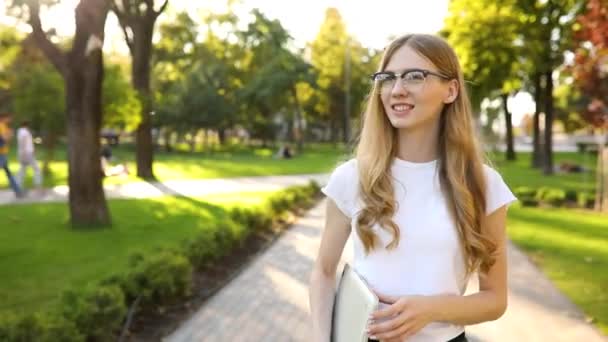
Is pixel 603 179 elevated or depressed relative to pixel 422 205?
depressed

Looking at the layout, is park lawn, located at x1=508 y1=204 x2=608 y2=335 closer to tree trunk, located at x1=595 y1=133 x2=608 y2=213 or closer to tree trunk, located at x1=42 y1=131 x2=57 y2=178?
tree trunk, located at x1=595 y1=133 x2=608 y2=213

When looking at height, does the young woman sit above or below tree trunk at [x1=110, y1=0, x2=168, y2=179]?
below

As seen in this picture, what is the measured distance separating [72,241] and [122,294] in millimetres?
4963

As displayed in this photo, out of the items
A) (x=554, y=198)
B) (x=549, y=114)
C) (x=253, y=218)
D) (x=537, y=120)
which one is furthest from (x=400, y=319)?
(x=537, y=120)

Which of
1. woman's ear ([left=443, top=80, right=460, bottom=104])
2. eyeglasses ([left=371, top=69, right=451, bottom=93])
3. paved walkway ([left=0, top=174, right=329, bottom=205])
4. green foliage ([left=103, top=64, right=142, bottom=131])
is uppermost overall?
green foliage ([left=103, top=64, right=142, bottom=131])

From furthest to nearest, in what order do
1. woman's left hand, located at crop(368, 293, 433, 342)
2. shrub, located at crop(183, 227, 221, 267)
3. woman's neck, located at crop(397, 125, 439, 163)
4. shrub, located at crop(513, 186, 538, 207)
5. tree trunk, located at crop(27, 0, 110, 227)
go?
1. shrub, located at crop(513, 186, 538, 207)
2. tree trunk, located at crop(27, 0, 110, 227)
3. shrub, located at crop(183, 227, 221, 267)
4. woman's neck, located at crop(397, 125, 439, 163)
5. woman's left hand, located at crop(368, 293, 433, 342)

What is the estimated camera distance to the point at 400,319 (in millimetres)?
1613

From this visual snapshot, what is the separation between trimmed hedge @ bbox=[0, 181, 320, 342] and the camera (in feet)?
14.3

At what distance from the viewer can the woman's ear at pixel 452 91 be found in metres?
1.84

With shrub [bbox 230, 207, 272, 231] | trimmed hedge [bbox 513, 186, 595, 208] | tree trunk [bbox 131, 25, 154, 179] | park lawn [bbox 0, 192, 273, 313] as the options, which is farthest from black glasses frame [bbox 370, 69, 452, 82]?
tree trunk [bbox 131, 25, 154, 179]

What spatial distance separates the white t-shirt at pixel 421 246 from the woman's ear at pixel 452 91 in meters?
0.19

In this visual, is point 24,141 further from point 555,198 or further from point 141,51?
point 555,198

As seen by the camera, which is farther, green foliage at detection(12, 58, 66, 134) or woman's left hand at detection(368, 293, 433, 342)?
green foliage at detection(12, 58, 66, 134)

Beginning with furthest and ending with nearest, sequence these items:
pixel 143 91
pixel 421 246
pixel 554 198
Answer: pixel 143 91
pixel 554 198
pixel 421 246
